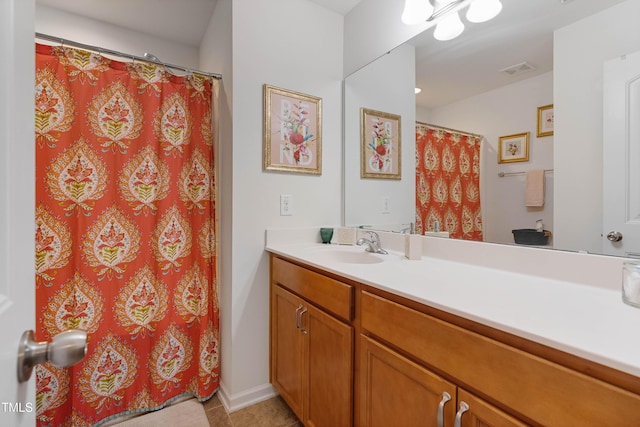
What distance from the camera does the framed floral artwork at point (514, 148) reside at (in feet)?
3.75

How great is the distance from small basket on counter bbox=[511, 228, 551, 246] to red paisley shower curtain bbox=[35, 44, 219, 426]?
62.5 inches

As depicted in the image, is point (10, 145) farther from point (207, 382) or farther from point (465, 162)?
point (207, 382)

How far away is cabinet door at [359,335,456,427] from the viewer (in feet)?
2.55

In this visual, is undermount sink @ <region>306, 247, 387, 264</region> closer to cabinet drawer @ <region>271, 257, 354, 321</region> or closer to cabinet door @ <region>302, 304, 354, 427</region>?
cabinet drawer @ <region>271, 257, 354, 321</region>

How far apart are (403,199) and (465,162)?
407 mm

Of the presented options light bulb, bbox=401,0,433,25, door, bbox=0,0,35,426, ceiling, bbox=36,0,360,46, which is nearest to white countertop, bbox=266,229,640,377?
door, bbox=0,0,35,426

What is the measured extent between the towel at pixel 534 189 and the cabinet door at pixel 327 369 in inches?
34.1

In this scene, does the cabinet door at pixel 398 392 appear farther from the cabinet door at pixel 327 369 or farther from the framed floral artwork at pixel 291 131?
the framed floral artwork at pixel 291 131

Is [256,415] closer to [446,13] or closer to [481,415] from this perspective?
[481,415]

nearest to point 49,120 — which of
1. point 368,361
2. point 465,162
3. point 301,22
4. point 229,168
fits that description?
point 229,168

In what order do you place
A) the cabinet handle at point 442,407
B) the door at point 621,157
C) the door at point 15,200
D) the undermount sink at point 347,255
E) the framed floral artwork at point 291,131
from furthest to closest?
the framed floral artwork at point 291,131
the undermount sink at point 347,255
the door at point 621,157
the cabinet handle at point 442,407
the door at point 15,200

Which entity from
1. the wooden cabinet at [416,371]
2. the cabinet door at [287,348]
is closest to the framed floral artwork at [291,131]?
the wooden cabinet at [416,371]

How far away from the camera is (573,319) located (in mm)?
679

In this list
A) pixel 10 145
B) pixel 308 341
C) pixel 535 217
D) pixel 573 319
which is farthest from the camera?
pixel 308 341
